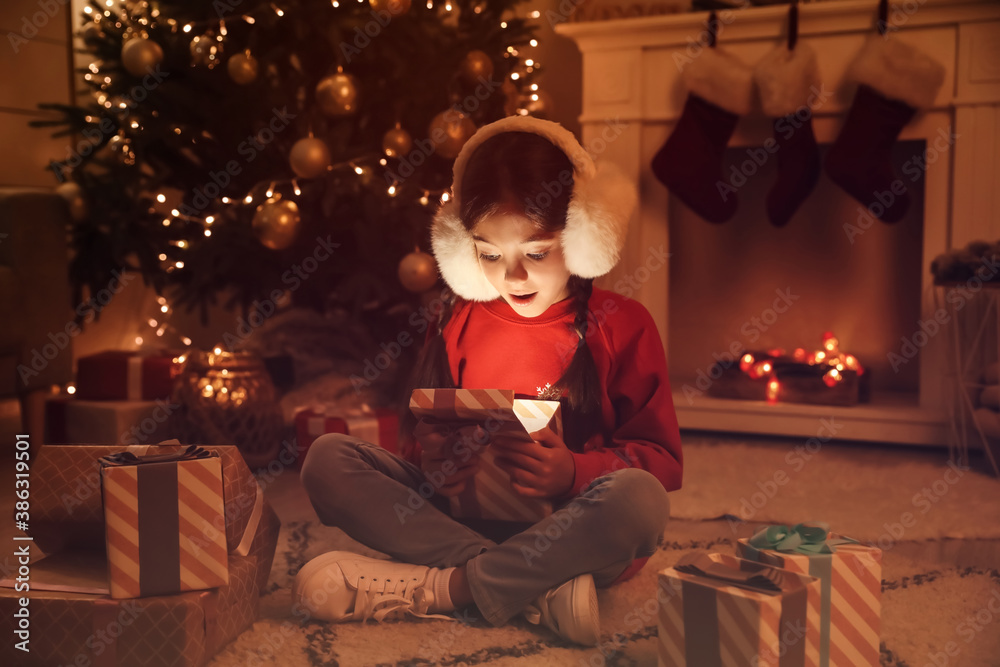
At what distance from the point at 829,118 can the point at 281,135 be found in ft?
4.95

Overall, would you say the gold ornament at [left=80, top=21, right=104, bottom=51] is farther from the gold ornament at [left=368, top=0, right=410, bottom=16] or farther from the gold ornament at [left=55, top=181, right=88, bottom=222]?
the gold ornament at [left=368, top=0, right=410, bottom=16]

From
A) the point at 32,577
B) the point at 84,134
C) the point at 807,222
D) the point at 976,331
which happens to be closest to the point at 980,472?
the point at 976,331

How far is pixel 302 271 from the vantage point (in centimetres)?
216

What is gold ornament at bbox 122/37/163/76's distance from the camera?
1.91 metres

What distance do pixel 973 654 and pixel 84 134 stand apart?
2.29m

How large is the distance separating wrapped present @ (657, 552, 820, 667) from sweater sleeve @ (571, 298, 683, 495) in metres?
0.21

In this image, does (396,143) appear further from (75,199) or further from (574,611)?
(574,611)

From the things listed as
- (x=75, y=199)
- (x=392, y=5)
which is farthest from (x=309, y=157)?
(x=75, y=199)

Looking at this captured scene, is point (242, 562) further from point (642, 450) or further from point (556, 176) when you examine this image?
point (556, 176)

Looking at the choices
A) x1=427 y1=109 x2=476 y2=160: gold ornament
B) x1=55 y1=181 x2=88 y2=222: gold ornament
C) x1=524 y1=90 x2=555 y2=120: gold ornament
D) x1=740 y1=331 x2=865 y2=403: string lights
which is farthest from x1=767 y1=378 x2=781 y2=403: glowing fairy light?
x1=55 y1=181 x2=88 y2=222: gold ornament

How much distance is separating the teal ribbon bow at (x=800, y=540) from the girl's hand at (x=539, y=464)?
0.25 metres

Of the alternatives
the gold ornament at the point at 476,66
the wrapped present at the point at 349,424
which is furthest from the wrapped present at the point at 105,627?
the gold ornament at the point at 476,66

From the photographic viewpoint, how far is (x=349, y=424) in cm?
192

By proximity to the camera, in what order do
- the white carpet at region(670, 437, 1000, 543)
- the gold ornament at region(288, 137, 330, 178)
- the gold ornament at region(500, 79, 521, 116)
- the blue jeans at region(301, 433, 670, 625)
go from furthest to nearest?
1. the gold ornament at region(500, 79, 521, 116)
2. the gold ornament at region(288, 137, 330, 178)
3. the white carpet at region(670, 437, 1000, 543)
4. the blue jeans at region(301, 433, 670, 625)
